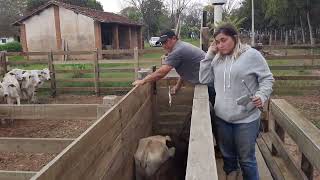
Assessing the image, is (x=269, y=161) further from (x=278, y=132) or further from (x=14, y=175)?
(x=14, y=175)

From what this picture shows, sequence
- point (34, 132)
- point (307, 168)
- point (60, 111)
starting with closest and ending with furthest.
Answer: point (307, 168) < point (60, 111) < point (34, 132)

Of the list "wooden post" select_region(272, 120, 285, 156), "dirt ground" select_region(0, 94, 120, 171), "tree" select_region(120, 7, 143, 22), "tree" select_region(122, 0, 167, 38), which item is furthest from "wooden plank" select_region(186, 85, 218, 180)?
"tree" select_region(122, 0, 167, 38)

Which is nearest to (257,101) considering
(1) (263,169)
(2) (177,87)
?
(1) (263,169)

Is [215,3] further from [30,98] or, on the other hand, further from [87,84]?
[87,84]

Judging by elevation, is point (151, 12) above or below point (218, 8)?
above

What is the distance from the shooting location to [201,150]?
7.08 ft

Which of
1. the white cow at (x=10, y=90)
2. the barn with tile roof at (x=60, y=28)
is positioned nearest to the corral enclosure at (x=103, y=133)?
the white cow at (x=10, y=90)

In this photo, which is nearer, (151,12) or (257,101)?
(257,101)

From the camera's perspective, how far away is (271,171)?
4055mm

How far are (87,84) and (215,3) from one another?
29.8ft

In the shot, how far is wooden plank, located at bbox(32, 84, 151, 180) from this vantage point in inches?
76.4

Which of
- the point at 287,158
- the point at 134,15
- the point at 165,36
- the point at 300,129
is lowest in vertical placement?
the point at 287,158

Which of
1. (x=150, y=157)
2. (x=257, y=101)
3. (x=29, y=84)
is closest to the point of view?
(x=257, y=101)

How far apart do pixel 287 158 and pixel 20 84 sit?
898 cm
